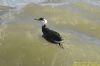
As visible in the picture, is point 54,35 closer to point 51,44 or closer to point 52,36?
point 52,36

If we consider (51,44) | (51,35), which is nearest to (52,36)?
(51,35)

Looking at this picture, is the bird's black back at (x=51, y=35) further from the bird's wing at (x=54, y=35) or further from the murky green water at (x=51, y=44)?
the murky green water at (x=51, y=44)

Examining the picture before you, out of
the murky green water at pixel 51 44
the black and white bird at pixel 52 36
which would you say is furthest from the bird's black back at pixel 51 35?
the murky green water at pixel 51 44

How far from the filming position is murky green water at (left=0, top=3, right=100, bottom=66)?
930 centimetres

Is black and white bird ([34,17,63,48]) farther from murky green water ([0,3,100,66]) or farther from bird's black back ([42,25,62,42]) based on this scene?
murky green water ([0,3,100,66])

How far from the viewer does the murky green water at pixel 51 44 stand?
9297 millimetres

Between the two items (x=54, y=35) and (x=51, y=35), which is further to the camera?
(x=51, y=35)

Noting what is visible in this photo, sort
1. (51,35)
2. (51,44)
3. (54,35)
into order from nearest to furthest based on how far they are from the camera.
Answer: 1. (54,35)
2. (51,35)
3. (51,44)

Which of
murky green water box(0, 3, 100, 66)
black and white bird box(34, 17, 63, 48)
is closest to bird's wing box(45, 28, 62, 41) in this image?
black and white bird box(34, 17, 63, 48)

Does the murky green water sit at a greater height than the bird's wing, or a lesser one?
lesser

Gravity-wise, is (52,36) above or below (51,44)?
above

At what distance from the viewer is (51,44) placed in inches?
396

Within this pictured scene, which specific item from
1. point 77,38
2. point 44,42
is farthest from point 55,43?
point 77,38

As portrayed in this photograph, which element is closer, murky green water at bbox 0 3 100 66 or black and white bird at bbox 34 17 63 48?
murky green water at bbox 0 3 100 66
